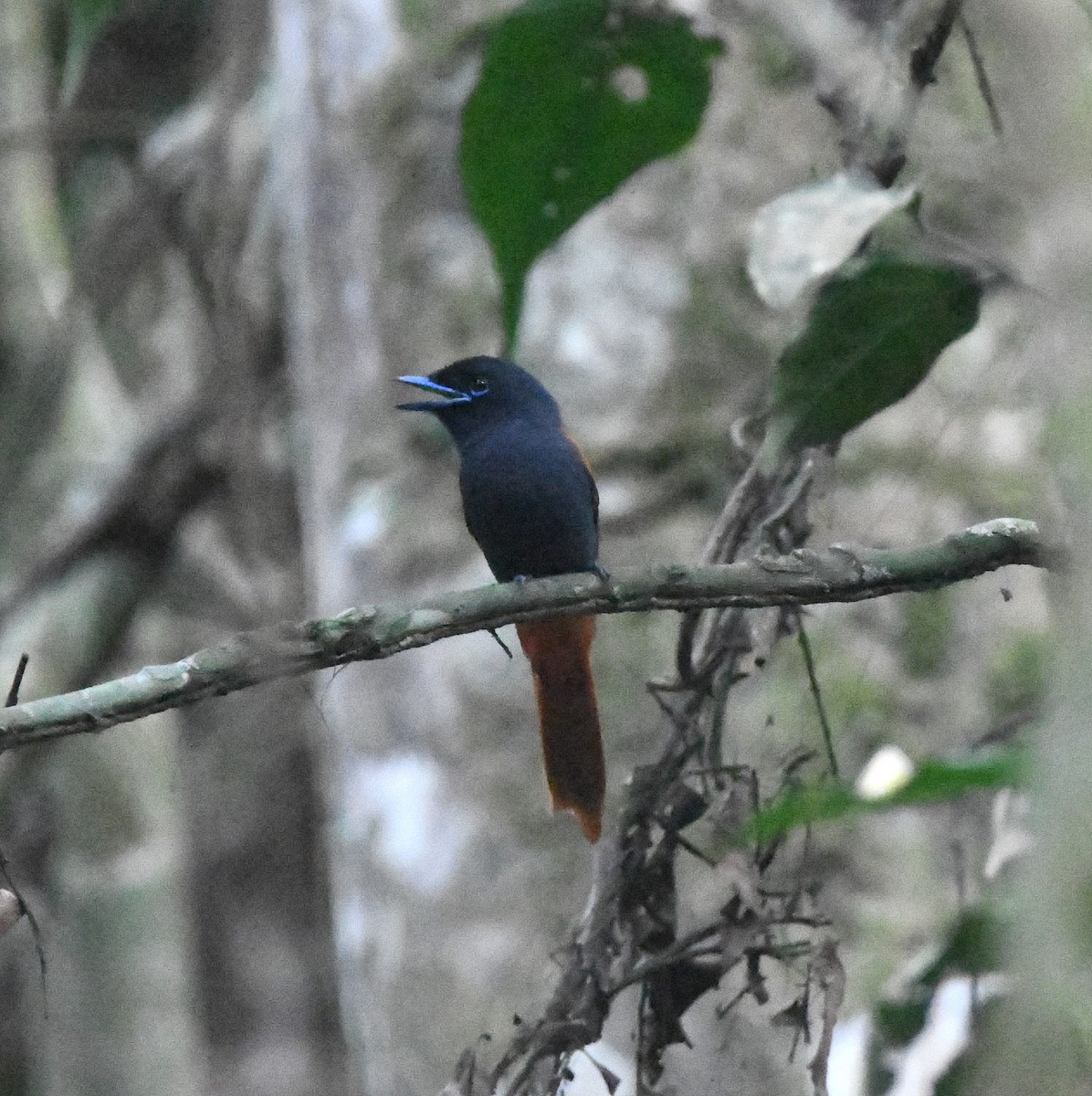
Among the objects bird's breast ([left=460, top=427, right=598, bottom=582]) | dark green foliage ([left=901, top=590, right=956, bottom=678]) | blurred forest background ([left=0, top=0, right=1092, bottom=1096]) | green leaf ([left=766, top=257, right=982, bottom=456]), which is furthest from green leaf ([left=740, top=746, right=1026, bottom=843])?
dark green foliage ([left=901, top=590, right=956, bottom=678])

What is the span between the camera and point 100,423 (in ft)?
17.2

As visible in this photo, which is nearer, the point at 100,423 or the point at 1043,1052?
the point at 1043,1052

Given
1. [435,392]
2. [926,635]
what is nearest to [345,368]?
[435,392]

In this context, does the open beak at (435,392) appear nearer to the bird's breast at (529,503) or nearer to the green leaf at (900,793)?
the bird's breast at (529,503)

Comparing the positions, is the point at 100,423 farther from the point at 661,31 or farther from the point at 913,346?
the point at 913,346

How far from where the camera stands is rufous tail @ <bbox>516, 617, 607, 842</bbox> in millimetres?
2350

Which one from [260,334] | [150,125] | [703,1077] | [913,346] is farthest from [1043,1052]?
[150,125]

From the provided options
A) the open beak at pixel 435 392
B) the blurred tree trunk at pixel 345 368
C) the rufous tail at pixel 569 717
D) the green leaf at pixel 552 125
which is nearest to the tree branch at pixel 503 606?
the green leaf at pixel 552 125

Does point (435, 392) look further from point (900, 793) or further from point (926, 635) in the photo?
point (900, 793)

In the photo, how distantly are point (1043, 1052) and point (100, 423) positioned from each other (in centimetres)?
512

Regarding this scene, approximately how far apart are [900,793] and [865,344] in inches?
36.0

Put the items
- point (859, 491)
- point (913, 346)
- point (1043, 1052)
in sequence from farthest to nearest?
point (859, 491)
point (913, 346)
point (1043, 1052)

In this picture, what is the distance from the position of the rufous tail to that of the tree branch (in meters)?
0.75

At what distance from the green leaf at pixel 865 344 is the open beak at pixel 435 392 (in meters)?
1.20
